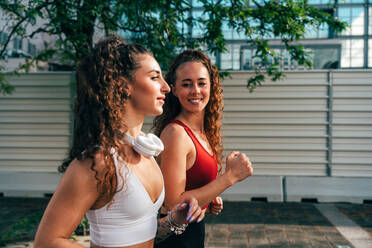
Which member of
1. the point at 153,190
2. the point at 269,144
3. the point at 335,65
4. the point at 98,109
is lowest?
the point at 269,144

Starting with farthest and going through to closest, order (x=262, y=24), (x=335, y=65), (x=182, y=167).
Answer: (x=335, y=65)
(x=262, y=24)
(x=182, y=167)

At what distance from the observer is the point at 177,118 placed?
2373 millimetres

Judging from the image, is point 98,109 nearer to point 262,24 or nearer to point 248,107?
point 262,24

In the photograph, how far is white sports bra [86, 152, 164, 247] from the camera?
4.52 feet

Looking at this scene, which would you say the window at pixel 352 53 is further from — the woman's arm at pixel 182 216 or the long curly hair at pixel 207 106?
the woman's arm at pixel 182 216

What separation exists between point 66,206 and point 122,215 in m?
0.22

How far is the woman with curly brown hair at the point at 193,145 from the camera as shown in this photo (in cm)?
202

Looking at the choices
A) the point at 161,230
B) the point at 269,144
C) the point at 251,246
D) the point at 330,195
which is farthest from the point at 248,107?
the point at 161,230

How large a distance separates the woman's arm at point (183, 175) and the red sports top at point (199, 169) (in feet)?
0.37

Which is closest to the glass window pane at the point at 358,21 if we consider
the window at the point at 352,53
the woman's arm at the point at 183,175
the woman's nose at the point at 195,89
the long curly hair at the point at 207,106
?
the window at the point at 352,53

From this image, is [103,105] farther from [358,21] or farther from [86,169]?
[358,21]

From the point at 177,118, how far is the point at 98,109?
0.99 meters

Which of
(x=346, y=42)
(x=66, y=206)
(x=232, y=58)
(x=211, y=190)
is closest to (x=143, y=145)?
(x=66, y=206)

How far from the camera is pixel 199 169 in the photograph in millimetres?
2182
